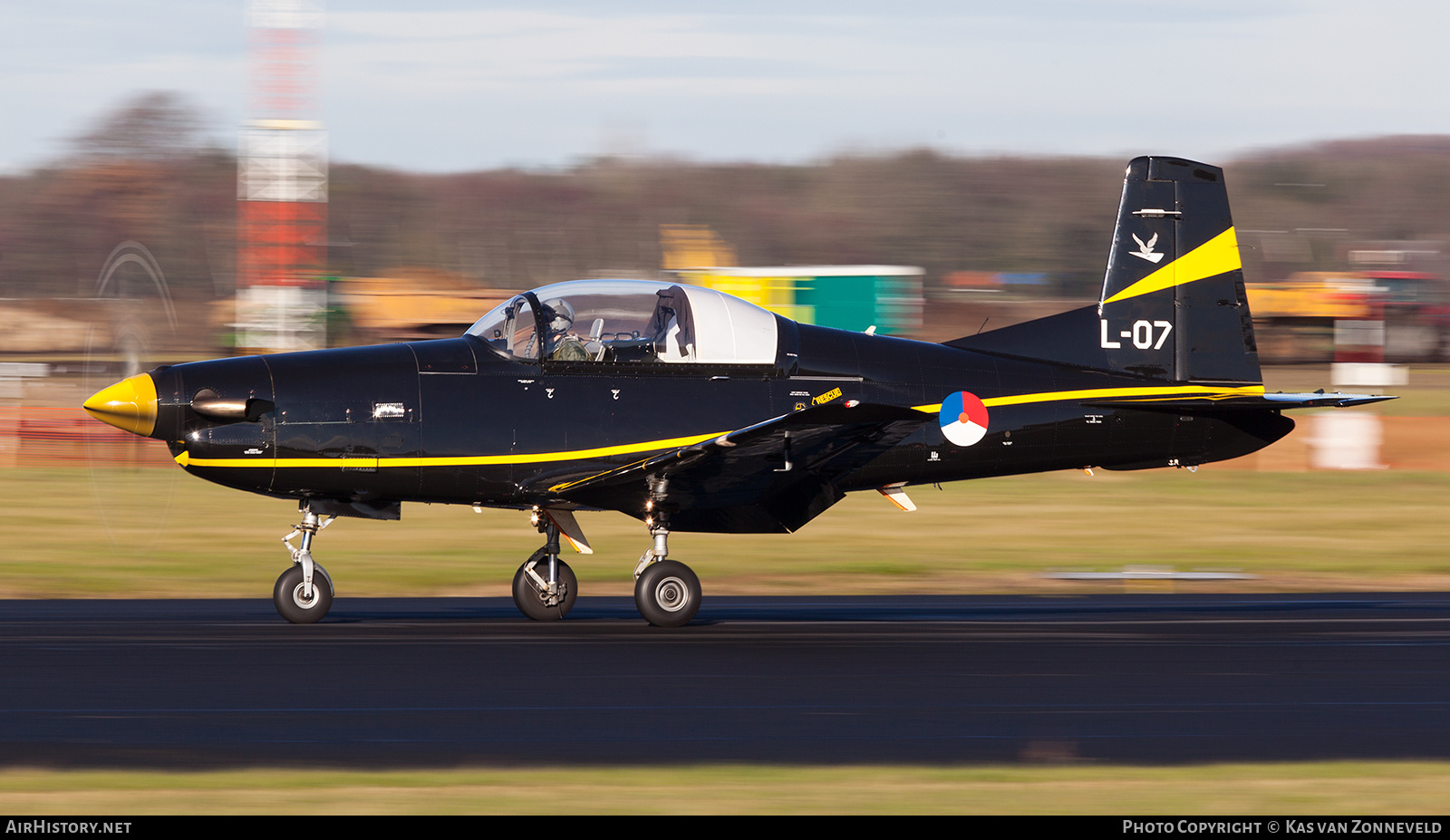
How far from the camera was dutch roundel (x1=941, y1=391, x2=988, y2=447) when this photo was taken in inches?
411

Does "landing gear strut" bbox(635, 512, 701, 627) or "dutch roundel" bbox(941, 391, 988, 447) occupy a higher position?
"dutch roundel" bbox(941, 391, 988, 447)

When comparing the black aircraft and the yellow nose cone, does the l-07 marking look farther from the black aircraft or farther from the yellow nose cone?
the yellow nose cone

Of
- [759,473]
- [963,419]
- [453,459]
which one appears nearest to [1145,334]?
[963,419]

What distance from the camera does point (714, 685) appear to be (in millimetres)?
7848

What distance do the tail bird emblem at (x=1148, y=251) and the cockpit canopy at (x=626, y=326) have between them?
3.10 m

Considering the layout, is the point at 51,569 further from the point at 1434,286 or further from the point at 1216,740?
the point at 1434,286

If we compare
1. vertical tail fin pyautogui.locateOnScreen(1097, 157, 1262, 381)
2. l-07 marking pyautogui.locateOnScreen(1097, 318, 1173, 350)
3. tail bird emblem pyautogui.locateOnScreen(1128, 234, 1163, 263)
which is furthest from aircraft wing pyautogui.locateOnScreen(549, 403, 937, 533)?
tail bird emblem pyautogui.locateOnScreen(1128, 234, 1163, 263)

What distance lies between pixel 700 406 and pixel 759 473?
68 centimetres

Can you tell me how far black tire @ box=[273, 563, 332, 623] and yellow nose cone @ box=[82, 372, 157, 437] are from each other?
138 centimetres

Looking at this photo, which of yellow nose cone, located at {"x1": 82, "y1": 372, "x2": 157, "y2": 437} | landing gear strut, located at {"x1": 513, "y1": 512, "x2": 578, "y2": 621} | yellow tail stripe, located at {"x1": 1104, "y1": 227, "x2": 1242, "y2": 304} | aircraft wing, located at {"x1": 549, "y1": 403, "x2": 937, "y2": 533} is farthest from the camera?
yellow tail stripe, located at {"x1": 1104, "y1": 227, "x2": 1242, "y2": 304}

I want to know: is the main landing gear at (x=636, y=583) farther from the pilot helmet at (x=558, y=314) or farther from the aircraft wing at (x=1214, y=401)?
the aircraft wing at (x=1214, y=401)

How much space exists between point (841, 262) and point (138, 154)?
3705 centimetres

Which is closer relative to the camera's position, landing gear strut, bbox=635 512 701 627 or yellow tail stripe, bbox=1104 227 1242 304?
landing gear strut, bbox=635 512 701 627
